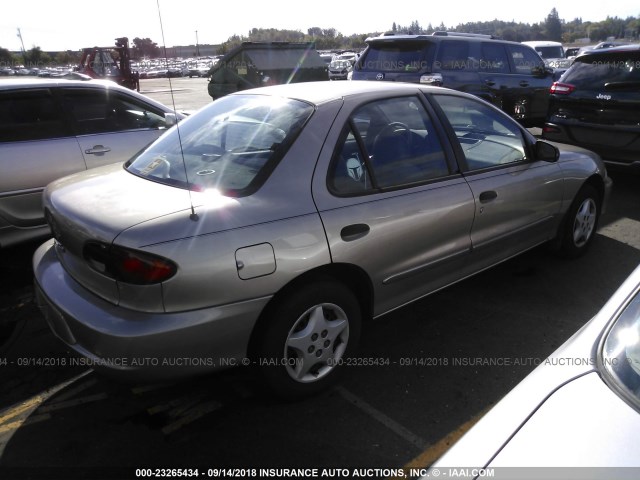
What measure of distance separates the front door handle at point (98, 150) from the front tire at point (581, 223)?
4.07 m

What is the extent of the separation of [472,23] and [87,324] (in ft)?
220

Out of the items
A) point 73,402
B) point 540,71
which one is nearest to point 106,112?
point 73,402

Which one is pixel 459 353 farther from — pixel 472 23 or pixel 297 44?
pixel 472 23

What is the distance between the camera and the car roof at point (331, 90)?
9.33 ft

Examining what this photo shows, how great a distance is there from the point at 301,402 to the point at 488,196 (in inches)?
70.1

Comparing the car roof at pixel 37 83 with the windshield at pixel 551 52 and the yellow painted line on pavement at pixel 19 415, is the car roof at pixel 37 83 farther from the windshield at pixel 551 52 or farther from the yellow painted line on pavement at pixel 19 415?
the windshield at pixel 551 52

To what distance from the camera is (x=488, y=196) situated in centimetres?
330

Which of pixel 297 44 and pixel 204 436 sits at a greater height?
pixel 297 44

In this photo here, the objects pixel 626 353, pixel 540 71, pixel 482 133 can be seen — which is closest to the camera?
pixel 626 353

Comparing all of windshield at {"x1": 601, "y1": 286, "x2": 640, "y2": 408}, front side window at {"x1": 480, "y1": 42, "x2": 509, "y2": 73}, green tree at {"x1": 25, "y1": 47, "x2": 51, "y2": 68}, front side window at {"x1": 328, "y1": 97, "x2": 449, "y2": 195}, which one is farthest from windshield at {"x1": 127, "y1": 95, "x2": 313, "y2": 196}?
green tree at {"x1": 25, "y1": 47, "x2": 51, "y2": 68}

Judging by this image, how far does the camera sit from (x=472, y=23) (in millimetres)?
60719

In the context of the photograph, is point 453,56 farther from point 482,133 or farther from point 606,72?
point 482,133

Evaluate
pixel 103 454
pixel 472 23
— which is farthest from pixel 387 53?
pixel 472 23

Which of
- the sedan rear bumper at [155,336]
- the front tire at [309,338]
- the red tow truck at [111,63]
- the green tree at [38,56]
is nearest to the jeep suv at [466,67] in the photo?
the front tire at [309,338]
